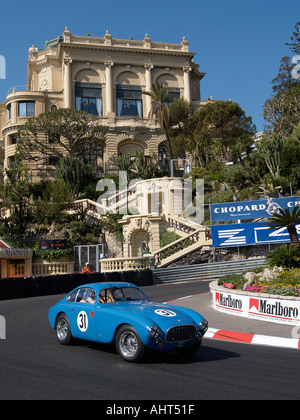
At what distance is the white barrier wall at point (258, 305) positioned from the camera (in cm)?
1200

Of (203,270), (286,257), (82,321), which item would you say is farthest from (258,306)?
(203,270)

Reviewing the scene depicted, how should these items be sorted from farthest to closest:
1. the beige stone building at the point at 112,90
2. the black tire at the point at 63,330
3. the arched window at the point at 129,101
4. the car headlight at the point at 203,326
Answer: the arched window at the point at 129,101 < the beige stone building at the point at 112,90 < the black tire at the point at 63,330 < the car headlight at the point at 203,326

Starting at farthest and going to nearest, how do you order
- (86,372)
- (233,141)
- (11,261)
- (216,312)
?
(233,141) → (11,261) → (216,312) → (86,372)

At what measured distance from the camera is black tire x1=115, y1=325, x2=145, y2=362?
317 inches

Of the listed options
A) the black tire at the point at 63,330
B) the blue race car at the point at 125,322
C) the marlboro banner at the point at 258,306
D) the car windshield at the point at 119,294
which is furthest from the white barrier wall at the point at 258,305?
the black tire at the point at 63,330

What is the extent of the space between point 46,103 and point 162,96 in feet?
59.7

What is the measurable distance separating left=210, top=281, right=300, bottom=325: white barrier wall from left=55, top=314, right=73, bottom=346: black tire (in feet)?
18.9

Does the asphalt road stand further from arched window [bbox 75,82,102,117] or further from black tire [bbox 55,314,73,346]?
arched window [bbox 75,82,102,117]

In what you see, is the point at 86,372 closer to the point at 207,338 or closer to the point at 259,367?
the point at 259,367

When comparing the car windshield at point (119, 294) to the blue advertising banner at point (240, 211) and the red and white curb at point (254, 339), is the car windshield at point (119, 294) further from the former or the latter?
the blue advertising banner at point (240, 211)

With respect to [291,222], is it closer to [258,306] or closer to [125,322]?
[258,306]

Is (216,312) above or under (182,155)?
under

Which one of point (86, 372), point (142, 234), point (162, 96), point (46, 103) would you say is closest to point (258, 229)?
point (142, 234)

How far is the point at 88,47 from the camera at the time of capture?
63.1 m
